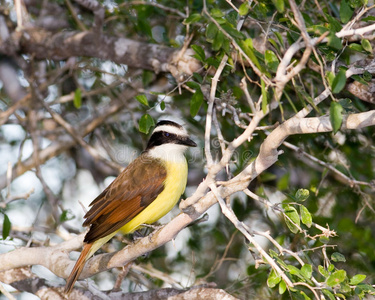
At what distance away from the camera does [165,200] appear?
13.9 ft

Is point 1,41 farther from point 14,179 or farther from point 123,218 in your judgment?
point 123,218

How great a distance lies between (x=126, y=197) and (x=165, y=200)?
31 cm

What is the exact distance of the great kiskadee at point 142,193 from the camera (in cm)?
408

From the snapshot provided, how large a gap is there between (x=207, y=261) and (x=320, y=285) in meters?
2.92

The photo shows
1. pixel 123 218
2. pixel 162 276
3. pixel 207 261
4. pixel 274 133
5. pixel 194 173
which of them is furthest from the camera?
pixel 194 173

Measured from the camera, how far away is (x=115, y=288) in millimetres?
4180

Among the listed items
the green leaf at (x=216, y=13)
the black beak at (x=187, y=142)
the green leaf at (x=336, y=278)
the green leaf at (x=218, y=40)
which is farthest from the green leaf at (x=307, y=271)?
the black beak at (x=187, y=142)

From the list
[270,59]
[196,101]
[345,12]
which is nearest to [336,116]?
[270,59]

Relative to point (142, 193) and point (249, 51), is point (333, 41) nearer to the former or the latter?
point (249, 51)

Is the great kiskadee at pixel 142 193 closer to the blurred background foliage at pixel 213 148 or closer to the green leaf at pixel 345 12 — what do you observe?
the blurred background foliage at pixel 213 148

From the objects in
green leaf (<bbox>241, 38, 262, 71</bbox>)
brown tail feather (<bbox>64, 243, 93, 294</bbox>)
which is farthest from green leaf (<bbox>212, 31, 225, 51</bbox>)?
brown tail feather (<bbox>64, 243, 93, 294</bbox>)

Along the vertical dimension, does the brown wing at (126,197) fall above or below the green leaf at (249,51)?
below

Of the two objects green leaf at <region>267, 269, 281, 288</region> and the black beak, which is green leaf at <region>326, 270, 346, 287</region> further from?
the black beak

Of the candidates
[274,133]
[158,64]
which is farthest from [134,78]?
[274,133]
